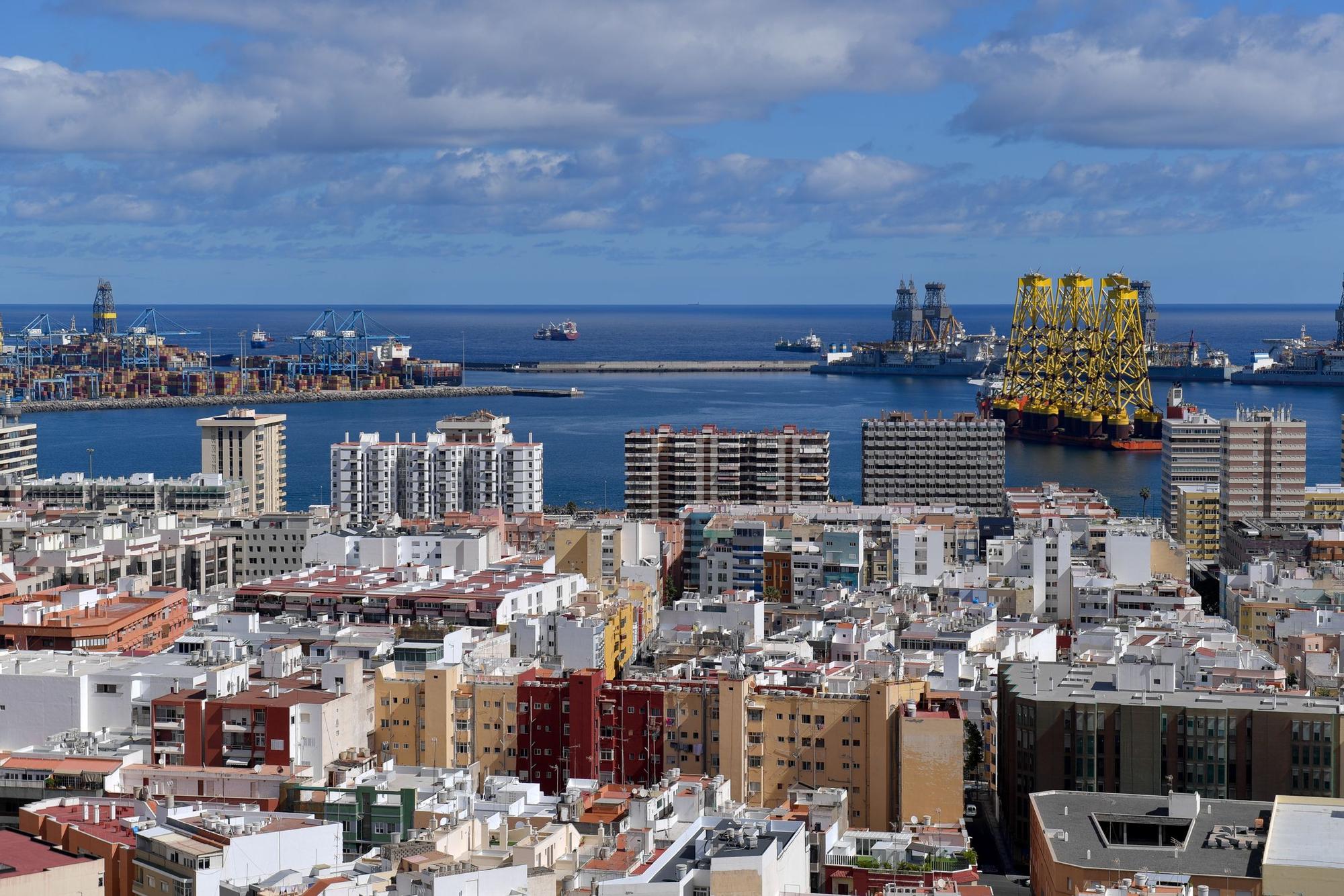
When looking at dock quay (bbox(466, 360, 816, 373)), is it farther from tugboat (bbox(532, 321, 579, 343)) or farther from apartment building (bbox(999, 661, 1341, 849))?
apartment building (bbox(999, 661, 1341, 849))

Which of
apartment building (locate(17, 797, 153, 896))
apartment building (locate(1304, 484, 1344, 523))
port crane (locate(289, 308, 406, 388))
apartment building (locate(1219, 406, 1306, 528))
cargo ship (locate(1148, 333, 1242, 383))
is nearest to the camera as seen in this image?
apartment building (locate(17, 797, 153, 896))

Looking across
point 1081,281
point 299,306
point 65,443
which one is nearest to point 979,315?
point 299,306

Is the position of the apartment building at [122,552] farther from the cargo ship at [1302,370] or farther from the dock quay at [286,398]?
the cargo ship at [1302,370]

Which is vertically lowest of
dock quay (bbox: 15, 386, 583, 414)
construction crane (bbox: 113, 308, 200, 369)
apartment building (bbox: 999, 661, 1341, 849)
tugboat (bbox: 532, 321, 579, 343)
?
apartment building (bbox: 999, 661, 1341, 849)

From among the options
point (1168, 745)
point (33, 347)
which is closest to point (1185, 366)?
point (33, 347)

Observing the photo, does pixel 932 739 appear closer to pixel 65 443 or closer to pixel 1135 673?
pixel 1135 673

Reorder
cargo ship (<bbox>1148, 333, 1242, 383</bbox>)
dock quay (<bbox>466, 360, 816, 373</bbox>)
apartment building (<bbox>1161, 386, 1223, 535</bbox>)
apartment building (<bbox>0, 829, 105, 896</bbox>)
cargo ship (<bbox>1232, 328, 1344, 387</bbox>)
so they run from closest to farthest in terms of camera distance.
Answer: apartment building (<bbox>0, 829, 105, 896</bbox>) → apartment building (<bbox>1161, 386, 1223, 535</bbox>) → cargo ship (<bbox>1232, 328, 1344, 387</bbox>) → cargo ship (<bbox>1148, 333, 1242, 383</bbox>) → dock quay (<bbox>466, 360, 816, 373</bbox>)

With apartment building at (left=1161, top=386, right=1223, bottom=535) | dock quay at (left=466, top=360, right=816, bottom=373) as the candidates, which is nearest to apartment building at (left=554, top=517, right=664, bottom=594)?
apartment building at (left=1161, top=386, right=1223, bottom=535)

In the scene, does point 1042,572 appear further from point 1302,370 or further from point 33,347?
point 33,347
